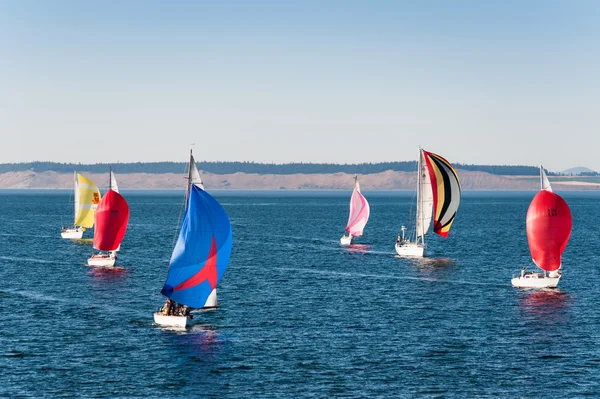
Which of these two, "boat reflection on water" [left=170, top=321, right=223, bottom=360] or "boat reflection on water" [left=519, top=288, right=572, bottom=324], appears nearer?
"boat reflection on water" [left=170, top=321, right=223, bottom=360]

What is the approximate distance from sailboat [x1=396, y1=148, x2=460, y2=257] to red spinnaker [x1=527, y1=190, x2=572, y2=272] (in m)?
23.3

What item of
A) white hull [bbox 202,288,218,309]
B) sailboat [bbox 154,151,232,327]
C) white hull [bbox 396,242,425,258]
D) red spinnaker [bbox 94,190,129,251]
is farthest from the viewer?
white hull [bbox 396,242,425,258]

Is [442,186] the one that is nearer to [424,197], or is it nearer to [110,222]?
[424,197]

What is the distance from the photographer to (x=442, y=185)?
334 ft

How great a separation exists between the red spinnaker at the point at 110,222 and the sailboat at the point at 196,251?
3744cm

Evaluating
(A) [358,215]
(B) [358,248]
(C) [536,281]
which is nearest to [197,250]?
(C) [536,281]

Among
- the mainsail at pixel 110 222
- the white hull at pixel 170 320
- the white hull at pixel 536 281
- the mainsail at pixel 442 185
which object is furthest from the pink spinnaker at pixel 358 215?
the white hull at pixel 170 320

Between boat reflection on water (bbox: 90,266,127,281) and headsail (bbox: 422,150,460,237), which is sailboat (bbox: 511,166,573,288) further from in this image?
boat reflection on water (bbox: 90,266,127,281)

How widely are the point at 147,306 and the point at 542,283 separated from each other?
35.1m

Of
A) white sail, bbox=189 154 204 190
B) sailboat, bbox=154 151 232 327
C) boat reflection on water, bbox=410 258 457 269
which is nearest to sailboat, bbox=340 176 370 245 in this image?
boat reflection on water, bbox=410 258 457 269

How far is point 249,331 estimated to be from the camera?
193 ft

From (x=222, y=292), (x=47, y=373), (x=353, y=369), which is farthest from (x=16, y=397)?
(x=222, y=292)

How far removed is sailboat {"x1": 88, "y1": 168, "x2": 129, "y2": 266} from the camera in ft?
309

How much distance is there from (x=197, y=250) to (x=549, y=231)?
34.9 meters
